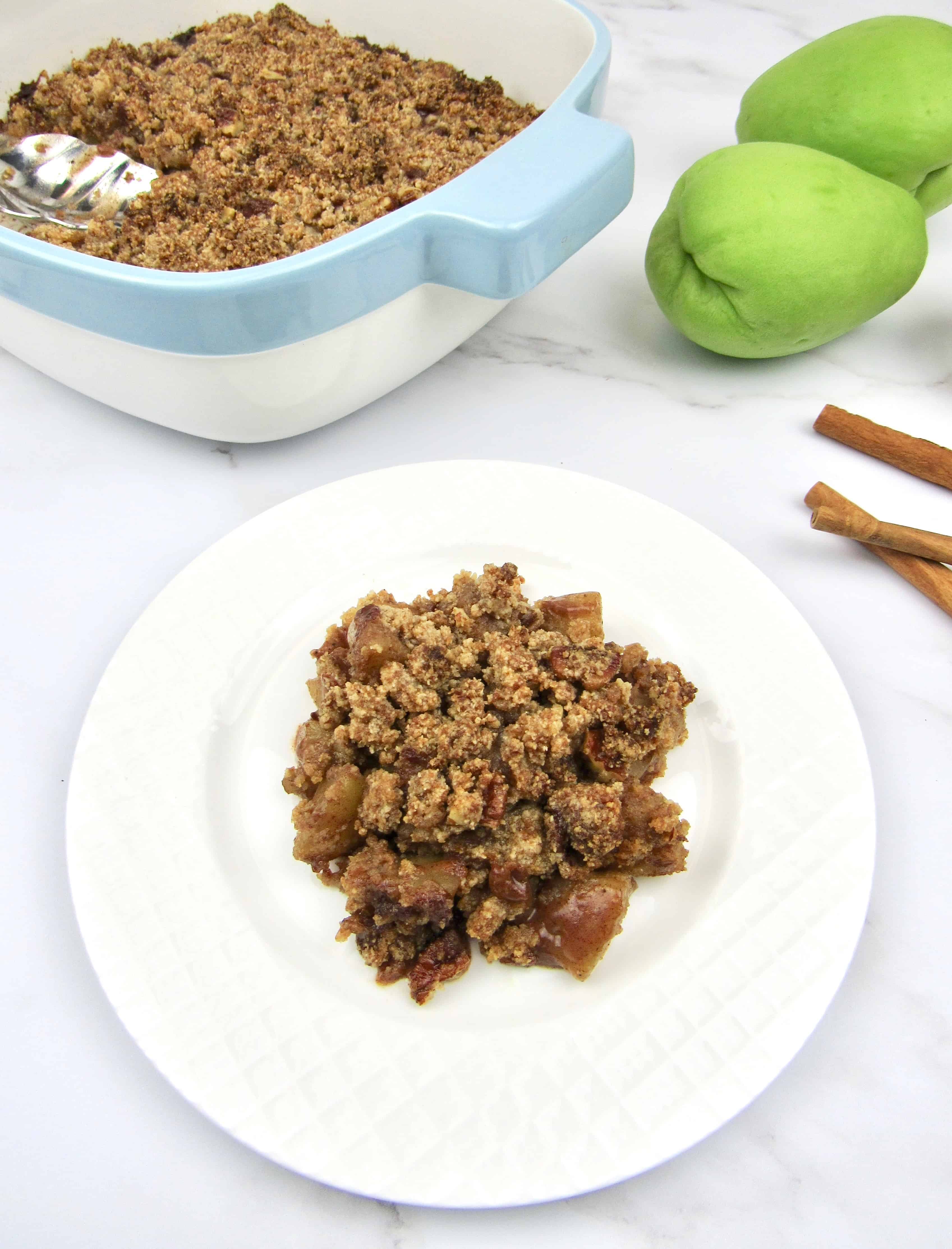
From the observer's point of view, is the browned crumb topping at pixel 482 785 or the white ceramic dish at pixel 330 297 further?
the white ceramic dish at pixel 330 297

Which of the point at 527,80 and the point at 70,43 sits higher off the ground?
the point at 70,43

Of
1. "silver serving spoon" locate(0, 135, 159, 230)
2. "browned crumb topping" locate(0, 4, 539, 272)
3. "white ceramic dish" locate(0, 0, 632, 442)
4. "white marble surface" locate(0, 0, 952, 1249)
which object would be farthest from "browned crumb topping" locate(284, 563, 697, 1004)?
"silver serving spoon" locate(0, 135, 159, 230)

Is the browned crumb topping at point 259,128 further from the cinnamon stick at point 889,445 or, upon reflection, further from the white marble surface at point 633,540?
the cinnamon stick at point 889,445

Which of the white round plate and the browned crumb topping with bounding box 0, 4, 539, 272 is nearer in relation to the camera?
the white round plate

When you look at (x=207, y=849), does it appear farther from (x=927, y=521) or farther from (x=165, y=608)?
(x=927, y=521)

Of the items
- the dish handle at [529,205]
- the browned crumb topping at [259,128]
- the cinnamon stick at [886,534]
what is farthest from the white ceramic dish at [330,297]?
the cinnamon stick at [886,534]

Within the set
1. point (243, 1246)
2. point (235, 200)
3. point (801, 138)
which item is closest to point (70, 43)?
point (235, 200)

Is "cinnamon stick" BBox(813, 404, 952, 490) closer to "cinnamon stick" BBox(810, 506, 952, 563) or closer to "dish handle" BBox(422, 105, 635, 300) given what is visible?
"cinnamon stick" BBox(810, 506, 952, 563)
